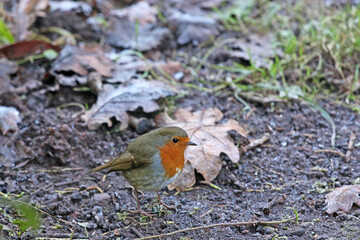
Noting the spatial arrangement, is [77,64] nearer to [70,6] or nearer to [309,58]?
[70,6]

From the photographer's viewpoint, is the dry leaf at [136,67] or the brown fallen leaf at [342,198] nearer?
the brown fallen leaf at [342,198]

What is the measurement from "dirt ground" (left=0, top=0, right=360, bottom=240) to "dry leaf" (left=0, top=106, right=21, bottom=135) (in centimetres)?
7

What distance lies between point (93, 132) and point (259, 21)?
2.96 meters

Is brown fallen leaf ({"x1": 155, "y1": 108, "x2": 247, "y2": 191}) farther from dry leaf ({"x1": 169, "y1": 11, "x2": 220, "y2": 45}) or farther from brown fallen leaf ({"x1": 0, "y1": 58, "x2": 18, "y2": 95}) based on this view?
dry leaf ({"x1": 169, "y1": 11, "x2": 220, "y2": 45})

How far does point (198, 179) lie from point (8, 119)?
1775mm

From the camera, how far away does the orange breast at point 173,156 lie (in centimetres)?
329

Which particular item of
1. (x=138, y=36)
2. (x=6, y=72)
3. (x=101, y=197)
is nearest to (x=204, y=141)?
(x=101, y=197)

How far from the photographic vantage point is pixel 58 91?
4750 millimetres

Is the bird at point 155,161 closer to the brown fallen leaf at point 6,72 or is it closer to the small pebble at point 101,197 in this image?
the small pebble at point 101,197

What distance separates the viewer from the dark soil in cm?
307

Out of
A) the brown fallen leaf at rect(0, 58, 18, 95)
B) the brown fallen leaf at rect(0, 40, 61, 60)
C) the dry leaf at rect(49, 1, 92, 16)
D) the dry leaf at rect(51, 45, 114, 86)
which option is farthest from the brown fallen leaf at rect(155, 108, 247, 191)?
the dry leaf at rect(49, 1, 92, 16)

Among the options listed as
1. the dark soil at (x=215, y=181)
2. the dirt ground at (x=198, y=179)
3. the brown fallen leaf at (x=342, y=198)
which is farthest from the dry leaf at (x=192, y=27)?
the brown fallen leaf at (x=342, y=198)

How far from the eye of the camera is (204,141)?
12.4 ft

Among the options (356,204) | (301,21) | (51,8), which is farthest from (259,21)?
(356,204)
